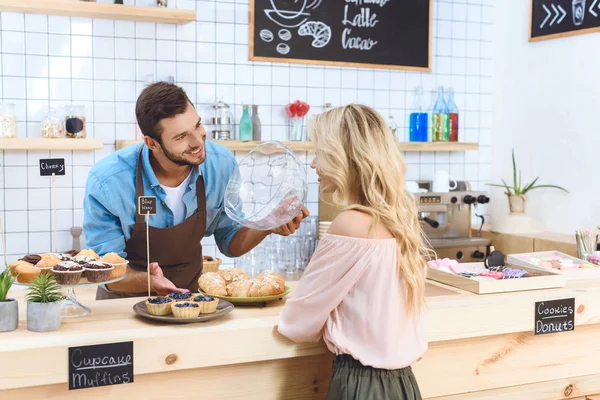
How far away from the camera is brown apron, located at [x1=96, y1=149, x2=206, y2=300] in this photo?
255cm

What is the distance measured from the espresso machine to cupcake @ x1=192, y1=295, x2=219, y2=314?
2633 millimetres

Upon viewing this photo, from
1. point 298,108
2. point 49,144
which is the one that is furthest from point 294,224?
point 298,108

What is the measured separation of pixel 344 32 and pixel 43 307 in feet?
10.8

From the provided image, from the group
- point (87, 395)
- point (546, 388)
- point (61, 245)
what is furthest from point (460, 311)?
point (61, 245)

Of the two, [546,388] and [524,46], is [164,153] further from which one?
[524,46]

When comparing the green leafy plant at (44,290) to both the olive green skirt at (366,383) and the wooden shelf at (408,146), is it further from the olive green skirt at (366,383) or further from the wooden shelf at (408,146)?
the wooden shelf at (408,146)

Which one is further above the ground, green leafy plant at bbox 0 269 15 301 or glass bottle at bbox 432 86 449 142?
glass bottle at bbox 432 86 449 142

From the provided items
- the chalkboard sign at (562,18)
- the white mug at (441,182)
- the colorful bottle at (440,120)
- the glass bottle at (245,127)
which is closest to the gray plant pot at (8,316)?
the glass bottle at (245,127)

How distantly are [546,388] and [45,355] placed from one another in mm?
1570

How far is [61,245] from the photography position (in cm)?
404

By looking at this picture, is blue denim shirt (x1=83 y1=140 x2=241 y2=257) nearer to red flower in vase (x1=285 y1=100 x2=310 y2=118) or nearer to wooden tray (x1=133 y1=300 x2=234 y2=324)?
wooden tray (x1=133 y1=300 x2=234 y2=324)

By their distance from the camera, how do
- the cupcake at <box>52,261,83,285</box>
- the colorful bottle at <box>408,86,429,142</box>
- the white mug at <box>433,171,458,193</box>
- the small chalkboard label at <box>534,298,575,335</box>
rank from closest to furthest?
1. the cupcake at <box>52,261,83,285</box>
2. the small chalkboard label at <box>534,298,575,335</box>
3. the white mug at <box>433,171,458,193</box>
4. the colorful bottle at <box>408,86,429,142</box>

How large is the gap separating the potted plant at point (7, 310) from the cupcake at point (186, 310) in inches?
15.2

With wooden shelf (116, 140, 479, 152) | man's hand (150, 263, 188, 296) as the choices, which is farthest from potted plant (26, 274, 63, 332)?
wooden shelf (116, 140, 479, 152)
